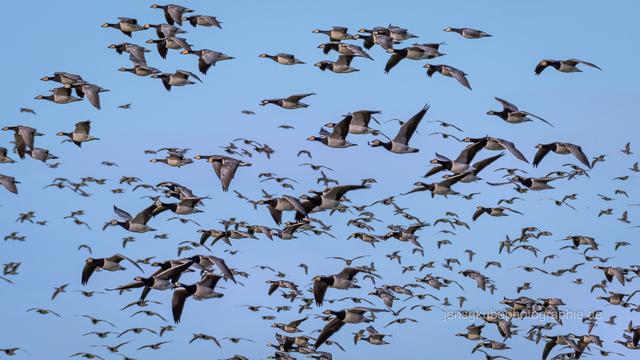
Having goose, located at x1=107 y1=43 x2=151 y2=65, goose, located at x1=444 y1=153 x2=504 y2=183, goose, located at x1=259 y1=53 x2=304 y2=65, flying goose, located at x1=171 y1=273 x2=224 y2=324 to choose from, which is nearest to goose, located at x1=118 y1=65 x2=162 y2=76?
goose, located at x1=107 y1=43 x2=151 y2=65

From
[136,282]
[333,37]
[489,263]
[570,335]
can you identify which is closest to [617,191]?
[489,263]

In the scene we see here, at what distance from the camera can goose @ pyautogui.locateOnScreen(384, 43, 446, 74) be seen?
125 feet

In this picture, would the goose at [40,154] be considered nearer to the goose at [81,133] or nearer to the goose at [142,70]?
the goose at [81,133]

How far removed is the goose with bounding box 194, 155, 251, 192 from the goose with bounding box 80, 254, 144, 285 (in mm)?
6747

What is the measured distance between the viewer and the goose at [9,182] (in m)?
38.6

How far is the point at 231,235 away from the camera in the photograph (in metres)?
42.2

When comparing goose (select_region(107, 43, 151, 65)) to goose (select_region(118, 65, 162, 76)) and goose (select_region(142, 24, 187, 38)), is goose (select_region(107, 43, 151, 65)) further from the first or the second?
goose (select_region(142, 24, 187, 38))

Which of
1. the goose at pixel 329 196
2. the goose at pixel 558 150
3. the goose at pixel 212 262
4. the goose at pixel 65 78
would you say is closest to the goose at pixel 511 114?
the goose at pixel 558 150

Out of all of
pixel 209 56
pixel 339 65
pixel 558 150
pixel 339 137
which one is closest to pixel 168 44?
Answer: pixel 209 56

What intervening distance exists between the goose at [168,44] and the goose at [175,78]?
1051mm

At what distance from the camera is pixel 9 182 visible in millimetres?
39031

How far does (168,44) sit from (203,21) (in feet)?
6.09

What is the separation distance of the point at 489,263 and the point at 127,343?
21532 mm

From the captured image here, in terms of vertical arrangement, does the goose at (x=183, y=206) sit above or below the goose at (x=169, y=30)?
below
